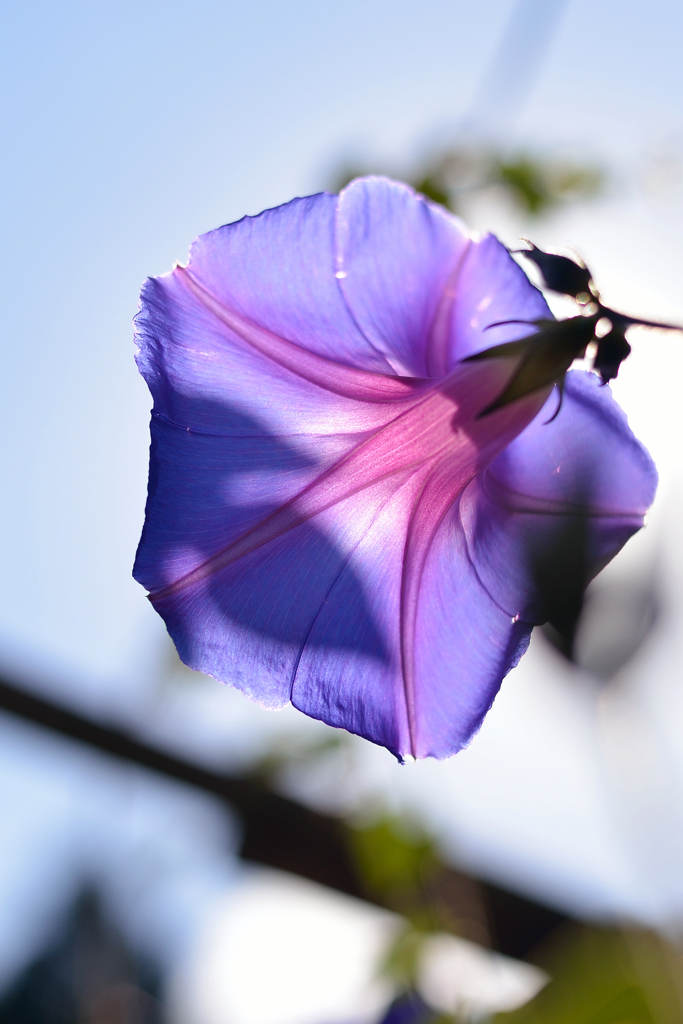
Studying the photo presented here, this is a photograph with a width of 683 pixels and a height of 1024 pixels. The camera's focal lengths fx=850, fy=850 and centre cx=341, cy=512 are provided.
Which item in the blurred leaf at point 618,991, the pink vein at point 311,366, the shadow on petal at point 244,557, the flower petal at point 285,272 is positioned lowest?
the blurred leaf at point 618,991

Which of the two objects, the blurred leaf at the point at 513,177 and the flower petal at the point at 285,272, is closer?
the flower petal at the point at 285,272

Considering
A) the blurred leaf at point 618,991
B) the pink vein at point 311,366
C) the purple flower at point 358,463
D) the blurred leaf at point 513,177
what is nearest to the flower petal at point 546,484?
the purple flower at point 358,463

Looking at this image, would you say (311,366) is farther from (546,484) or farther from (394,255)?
(546,484)

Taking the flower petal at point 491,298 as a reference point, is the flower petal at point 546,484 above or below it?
below

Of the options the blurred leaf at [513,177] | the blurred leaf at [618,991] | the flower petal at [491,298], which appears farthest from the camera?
the blurred leaf at [513,177]

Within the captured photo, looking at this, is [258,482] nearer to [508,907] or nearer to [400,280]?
[400,280]

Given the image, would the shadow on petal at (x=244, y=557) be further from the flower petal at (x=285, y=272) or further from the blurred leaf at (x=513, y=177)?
the blurred leaf at (x=513, y=177)

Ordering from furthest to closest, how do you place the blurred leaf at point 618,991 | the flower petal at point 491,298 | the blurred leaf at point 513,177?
the blurred leaf at point 513,177, the blurred leaf at point 618,991, the flower petal at point 491,298

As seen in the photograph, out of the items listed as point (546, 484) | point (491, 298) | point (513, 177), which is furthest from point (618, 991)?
point (513, 177)

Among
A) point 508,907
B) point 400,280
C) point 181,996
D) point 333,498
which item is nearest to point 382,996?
point 508,907
